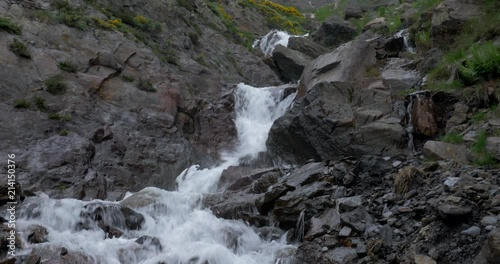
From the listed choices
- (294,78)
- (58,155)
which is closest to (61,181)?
(58,155)

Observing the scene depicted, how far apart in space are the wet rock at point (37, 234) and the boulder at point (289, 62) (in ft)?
53.1

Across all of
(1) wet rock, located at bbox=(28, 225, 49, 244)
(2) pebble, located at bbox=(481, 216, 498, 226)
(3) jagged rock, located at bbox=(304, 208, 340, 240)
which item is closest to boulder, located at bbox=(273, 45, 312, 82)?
(3) jagged rock, located at bbox=(304, 208, 340, 240)

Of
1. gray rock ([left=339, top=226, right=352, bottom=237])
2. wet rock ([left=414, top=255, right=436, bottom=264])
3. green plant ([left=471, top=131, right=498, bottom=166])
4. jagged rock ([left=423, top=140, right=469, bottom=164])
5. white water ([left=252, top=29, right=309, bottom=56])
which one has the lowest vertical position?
white water ([left=252, top=29, right=309, bottom=56])

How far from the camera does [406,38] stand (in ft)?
58.1

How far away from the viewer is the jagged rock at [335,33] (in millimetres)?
25491

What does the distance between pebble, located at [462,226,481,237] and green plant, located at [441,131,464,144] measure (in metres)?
3.85

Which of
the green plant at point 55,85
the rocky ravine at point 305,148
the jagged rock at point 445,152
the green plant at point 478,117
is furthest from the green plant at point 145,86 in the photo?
the green plant at point 478,117

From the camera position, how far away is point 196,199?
12.5 meters

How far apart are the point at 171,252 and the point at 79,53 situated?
430 inches

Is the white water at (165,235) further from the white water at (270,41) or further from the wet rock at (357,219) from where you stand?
the white water at (270,41)

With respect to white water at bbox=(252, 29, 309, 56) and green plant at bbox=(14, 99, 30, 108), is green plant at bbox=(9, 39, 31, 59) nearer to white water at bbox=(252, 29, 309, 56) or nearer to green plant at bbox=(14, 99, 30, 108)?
green plant at bbox=(14, 99, 30, 108)

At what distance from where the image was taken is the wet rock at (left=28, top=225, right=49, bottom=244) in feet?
30.0

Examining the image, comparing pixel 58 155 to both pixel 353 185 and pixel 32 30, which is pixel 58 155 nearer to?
pixel 32 30

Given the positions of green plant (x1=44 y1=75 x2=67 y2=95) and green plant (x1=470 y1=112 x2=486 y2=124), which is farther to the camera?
green plant (x1=44 y1=75 x2=67 y2=95)
